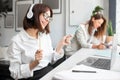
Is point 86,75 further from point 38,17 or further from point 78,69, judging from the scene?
point 38,17

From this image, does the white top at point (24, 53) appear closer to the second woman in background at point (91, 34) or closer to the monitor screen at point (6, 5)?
the second woman in background at point (91, 34)

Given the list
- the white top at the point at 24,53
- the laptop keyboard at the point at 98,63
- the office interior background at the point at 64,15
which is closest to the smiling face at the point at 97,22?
the office interior background at the point at 64,15

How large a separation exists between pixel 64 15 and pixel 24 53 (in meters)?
2.10

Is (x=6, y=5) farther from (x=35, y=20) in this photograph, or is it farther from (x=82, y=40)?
(x=35, y=20)

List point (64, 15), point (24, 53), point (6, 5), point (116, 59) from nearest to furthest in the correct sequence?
1. point (116, 59)
2. point (24, 53)
3. point (64, 15)
4. point (6, 5)

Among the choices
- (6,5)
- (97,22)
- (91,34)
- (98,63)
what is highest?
(6,5)

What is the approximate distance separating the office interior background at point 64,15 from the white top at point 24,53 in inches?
63.1

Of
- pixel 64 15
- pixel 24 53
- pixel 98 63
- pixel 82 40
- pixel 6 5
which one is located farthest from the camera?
pixel 6 5

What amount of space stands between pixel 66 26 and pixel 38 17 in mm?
1973

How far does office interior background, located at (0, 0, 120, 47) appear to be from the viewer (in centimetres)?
315

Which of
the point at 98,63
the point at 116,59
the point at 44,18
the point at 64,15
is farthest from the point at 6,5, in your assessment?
the point at 116,59

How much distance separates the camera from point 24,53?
158 centimetres

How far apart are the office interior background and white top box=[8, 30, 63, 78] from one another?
1.60 m

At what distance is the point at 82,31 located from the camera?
2623 millimetres
